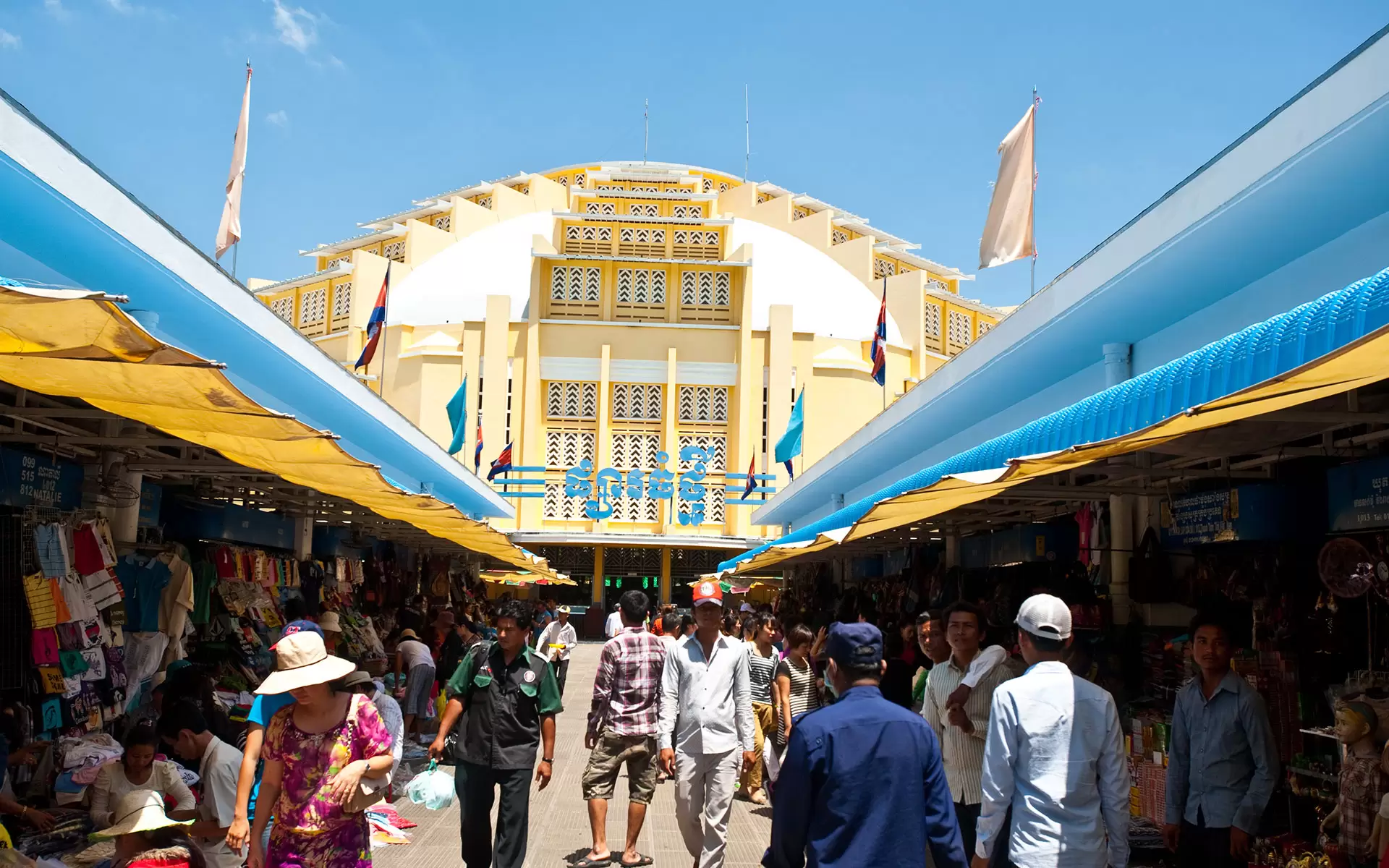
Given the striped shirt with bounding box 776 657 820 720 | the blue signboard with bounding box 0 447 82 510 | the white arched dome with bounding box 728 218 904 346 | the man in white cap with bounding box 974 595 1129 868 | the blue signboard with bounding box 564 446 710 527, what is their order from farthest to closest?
the white arched dome with bounding box 728 218 904 346, the blue signboard with bounding box 564 446 710 527, the striped shirt with bounding box 776 657 820 720, the blue signboard with bounding box 0 447 82 510, the man in white cap with bounding box 974 595 1129 868

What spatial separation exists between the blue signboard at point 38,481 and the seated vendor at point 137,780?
6.25 ft

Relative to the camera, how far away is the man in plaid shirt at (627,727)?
6.79 metres

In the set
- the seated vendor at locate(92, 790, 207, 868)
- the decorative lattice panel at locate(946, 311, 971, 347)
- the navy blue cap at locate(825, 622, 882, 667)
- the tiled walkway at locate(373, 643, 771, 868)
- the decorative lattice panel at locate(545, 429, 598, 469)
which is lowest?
the tiled walkway at locate(373, 643, 771, 868)

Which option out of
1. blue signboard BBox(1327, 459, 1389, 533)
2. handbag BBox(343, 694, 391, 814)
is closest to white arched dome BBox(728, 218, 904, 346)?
blue signboard BBox(1327, 459, 1389, 533)

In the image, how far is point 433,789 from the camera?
272 inches

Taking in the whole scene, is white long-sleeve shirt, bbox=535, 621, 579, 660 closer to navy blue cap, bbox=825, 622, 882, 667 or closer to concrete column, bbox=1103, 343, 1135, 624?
concrete column, bbox=1103, 343, 1135, 624

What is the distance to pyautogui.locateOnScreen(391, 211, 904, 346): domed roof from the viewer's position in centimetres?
3744

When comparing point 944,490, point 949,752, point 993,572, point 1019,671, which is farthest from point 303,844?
point 993,572

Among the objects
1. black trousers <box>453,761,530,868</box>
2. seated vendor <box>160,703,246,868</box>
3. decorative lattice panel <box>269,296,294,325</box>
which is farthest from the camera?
decorative lattice panel <box>269,296,294,325</box>

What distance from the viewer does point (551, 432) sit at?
34.3 meters

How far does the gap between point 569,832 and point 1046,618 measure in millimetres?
4944

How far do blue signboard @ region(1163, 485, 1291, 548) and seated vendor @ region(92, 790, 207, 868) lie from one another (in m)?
5.58

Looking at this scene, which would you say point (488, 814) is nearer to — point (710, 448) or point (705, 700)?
point (705, 700)

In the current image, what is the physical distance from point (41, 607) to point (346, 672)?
3.79m
